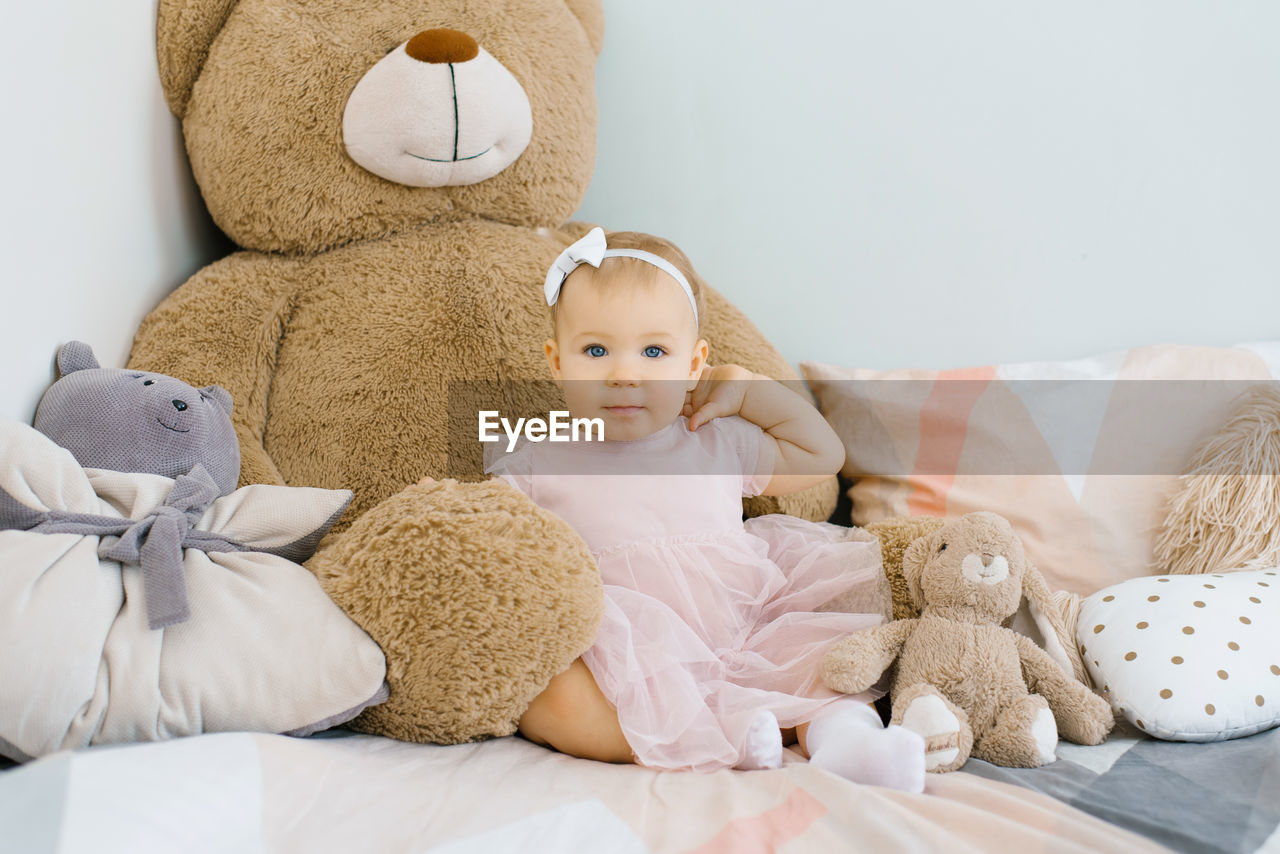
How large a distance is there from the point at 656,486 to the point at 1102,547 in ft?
1.89

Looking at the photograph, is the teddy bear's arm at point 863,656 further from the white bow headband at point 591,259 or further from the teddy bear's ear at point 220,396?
the teddy bear's ear at point 220,396

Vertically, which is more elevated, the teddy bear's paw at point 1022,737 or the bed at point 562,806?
the bed at point 562,806

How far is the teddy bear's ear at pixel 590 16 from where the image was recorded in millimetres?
1256

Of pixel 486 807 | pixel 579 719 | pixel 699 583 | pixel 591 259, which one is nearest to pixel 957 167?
pixel 591 259

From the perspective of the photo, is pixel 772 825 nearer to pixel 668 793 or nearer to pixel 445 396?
pixel 668 793

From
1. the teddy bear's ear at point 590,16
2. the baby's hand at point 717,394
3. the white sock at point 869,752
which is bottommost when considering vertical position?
the white sock at point 869,752

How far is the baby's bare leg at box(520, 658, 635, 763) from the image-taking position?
0.82m

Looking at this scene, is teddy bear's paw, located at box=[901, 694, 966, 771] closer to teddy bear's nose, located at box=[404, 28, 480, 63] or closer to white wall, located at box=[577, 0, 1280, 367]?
white wall, located at box=[577, 0, 1280, 367]

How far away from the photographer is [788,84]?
1.34m

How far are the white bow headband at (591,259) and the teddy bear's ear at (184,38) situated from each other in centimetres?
55

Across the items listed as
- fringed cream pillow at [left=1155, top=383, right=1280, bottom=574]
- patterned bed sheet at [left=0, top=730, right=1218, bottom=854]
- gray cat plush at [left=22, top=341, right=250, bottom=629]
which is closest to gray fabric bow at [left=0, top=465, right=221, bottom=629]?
gray cat plush at [left=22, top=341, right=250, bottom=629]

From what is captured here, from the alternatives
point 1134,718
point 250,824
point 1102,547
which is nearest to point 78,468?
point 250,824

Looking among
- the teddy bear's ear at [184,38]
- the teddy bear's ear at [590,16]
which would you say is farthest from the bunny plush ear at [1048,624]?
the teddy bear's ear at [184,38]

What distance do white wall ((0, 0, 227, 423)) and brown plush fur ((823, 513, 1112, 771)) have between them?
0.84 metres
